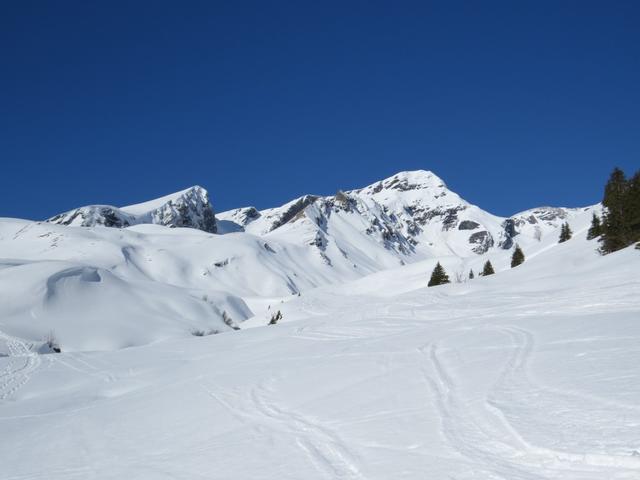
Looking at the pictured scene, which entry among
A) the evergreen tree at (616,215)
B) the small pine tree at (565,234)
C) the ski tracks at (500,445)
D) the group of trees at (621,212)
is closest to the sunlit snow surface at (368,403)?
the ski tracks at (500,445)

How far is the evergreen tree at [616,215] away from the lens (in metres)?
37.9

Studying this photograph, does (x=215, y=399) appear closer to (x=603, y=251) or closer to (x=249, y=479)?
(x=249, y=479)

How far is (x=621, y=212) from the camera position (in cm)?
3897

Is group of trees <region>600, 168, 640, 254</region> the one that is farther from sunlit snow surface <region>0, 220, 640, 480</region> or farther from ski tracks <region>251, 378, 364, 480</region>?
ski tracks <region>251, 378, 364, 480</region>

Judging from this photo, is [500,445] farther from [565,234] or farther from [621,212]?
[565,234]

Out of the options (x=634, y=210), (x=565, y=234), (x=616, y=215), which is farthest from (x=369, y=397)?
(x=565, y=234)

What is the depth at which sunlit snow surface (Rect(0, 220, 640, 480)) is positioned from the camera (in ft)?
18.6

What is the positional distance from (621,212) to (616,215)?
84 cm

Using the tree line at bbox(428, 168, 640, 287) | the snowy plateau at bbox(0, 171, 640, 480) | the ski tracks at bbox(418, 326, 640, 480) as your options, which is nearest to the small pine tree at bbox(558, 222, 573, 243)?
the tree line at bbox(428, 168, 640, 287)

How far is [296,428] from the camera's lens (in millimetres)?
7910

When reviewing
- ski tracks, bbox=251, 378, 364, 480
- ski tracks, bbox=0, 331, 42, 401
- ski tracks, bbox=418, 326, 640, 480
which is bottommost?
ski tracks, bbox=0, 331, 42, 401

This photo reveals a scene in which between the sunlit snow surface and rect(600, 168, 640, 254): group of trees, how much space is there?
706 inches

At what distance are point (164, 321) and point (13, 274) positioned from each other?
979 inches

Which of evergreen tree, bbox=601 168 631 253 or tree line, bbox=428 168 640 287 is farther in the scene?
evergreen tree, bbox=601 168 631 253
